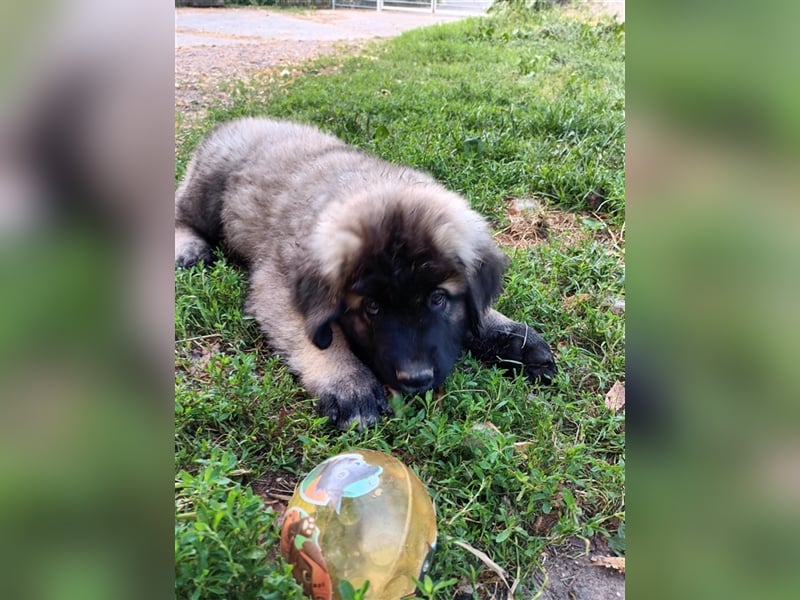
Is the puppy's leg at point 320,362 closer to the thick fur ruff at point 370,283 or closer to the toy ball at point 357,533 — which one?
the thick fur ruff at point 370,283

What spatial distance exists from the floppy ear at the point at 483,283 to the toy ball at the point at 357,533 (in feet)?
3.00

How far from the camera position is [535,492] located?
1.95 metres

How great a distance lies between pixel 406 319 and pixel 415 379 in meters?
0.22

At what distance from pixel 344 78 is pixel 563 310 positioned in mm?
1233

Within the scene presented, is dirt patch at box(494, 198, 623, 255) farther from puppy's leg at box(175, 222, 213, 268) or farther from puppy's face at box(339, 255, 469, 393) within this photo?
puppy's leg at box(175, 222, 213, 268)

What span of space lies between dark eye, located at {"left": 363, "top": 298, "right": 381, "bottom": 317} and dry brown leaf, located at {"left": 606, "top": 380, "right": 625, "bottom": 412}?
0.82 m

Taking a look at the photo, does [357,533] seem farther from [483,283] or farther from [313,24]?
[313,24]

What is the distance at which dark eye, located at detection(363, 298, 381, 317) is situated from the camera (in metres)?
2.35

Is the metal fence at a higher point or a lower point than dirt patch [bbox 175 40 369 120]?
higher

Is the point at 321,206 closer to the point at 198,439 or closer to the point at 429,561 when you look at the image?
the point at 198,439

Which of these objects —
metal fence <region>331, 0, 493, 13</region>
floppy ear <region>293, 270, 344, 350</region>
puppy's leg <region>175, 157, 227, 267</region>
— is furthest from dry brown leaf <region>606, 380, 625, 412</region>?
puppy's leg <region>175, 157, 227, 267</region>

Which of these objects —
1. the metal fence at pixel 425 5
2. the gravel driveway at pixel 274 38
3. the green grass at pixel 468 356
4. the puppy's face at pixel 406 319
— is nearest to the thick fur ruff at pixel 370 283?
the puppy's face at pixel 406 319
